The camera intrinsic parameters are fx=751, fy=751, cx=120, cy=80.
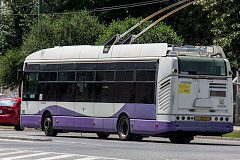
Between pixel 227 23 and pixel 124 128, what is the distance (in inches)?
530

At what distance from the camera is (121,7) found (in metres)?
49.8

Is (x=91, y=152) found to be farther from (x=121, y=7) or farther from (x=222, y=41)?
(x=121, y=7)

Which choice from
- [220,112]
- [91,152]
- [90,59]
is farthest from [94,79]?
[91,152]

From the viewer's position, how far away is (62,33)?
132 feet

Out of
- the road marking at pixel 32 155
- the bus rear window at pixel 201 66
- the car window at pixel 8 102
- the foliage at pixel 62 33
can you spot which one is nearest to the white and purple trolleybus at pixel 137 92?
the bus rear window at pixel 201 66

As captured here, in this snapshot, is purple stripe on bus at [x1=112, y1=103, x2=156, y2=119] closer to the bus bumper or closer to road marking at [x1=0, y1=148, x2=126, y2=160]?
the bus bumper

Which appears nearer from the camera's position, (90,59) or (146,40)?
(90,59)

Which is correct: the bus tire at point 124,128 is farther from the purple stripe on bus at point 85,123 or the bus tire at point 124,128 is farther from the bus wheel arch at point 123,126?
the purple stripe on bus at point 85,123

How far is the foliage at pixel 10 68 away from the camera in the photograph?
44969mm

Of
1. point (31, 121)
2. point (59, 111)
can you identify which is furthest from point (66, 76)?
point (31, 121)

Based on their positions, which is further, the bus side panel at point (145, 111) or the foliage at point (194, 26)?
the foliage at point (194, 26)

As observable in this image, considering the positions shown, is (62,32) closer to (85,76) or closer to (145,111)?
(85,76)

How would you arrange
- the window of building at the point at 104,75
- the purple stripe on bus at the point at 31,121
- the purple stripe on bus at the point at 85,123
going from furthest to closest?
the purple stripe on bus at the point at 31,121, the window of building at the point at 104,75, the purple stripe on bus at the point at 85,123

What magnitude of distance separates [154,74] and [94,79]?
299 centimetres
